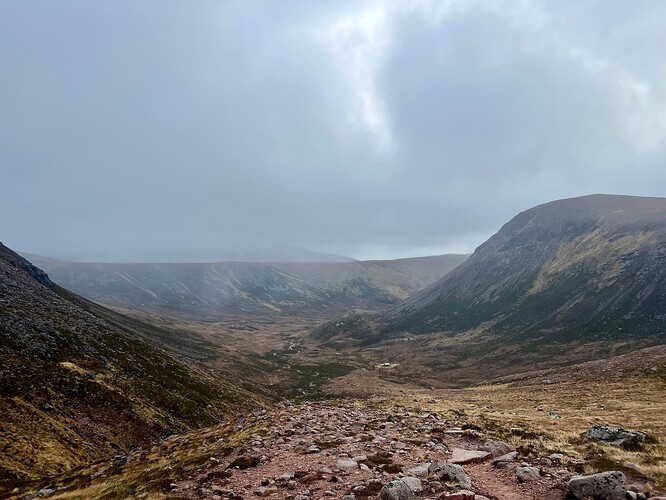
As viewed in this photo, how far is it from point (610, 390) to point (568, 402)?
36.0 feet

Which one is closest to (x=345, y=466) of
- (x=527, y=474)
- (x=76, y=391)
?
(x=527, y=474)

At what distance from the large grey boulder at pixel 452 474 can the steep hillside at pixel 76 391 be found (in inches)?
1555

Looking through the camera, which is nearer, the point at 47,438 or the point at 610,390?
the point at 47,438

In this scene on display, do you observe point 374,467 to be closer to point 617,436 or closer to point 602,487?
point 602,487

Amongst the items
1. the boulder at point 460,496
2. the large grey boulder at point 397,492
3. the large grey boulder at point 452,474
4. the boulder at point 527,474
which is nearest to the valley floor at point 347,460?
the boulder at point 527,474

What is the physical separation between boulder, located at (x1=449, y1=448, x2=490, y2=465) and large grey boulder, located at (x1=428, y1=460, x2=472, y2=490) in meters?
2.92

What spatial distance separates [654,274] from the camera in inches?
6206

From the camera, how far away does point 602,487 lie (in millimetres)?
13555

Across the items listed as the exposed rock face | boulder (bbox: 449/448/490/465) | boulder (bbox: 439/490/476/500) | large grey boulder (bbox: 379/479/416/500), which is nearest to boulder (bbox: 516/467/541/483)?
boulder (bbox: 449/448/490/465)

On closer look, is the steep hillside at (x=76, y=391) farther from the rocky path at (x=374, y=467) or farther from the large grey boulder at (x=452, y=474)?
the large grey boulder at (x=452, y=474)

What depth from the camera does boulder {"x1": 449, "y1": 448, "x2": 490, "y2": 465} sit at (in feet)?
64.5

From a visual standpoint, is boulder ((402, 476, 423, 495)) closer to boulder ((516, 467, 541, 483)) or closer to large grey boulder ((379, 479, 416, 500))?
large grey boulder ((379, 479, 416, 500))

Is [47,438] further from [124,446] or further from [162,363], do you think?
[162,363]

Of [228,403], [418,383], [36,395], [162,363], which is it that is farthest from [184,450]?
[418,383]
